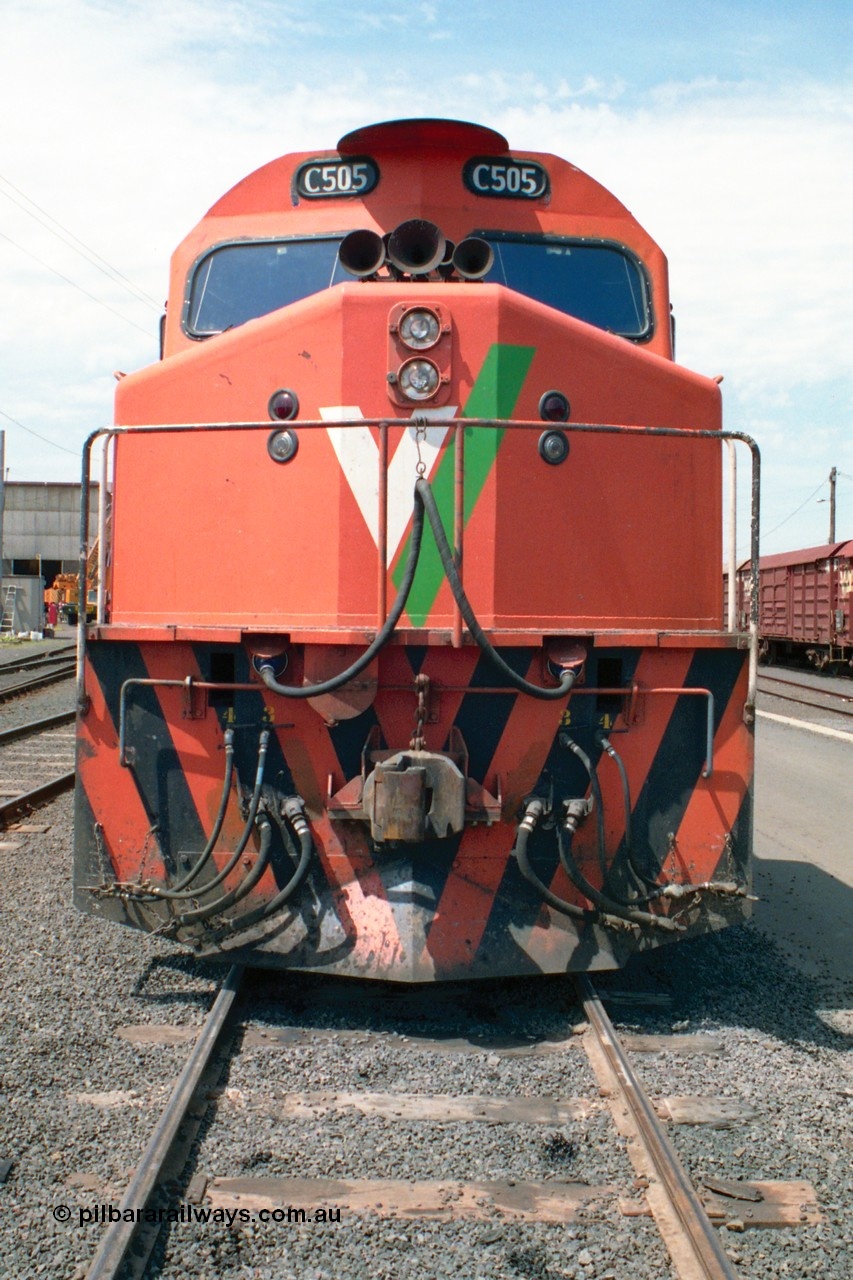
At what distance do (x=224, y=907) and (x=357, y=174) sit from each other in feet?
11.0

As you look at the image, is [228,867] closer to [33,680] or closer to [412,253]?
[412,253]

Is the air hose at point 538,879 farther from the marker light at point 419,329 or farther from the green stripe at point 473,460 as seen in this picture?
the marker light at point 419,329

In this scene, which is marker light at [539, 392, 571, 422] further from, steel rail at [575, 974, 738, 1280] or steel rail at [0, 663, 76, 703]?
steel rail at [0, 663, 76, 703]

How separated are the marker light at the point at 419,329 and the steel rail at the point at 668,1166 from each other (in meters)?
2.58

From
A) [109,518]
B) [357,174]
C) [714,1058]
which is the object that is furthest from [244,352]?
[714,1058]

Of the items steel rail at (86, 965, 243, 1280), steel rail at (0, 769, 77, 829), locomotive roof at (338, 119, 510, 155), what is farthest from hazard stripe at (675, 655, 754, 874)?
steel rail at (0, 769, 77, 829)

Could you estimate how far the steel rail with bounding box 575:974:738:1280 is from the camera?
8.50 ft

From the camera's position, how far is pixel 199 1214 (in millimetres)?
2812

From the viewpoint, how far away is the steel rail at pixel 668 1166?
2590 mm

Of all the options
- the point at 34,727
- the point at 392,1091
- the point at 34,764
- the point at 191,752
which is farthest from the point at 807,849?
the point at 34,727

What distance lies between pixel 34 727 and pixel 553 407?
10.0m

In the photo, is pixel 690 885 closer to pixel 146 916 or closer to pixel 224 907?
pixel 224 907

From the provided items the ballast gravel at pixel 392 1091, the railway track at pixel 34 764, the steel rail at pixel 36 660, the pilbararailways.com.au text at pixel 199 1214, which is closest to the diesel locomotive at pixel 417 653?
the ballast gravel at pixel 392 1091

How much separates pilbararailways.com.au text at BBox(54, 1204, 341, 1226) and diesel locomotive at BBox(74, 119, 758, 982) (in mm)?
1169
